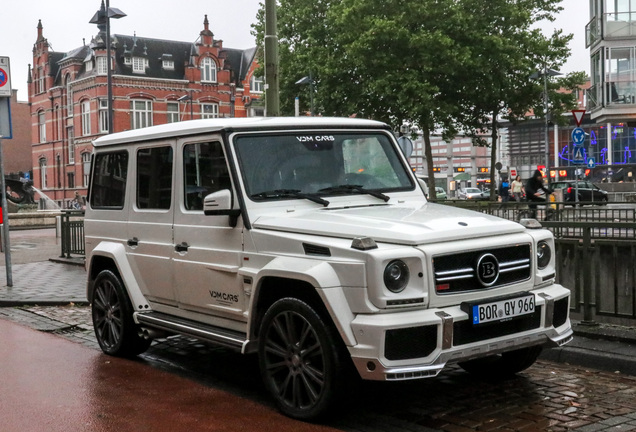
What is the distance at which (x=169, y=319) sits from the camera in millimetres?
6680

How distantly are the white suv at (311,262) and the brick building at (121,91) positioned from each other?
6241cm

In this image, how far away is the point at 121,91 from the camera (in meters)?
69.9

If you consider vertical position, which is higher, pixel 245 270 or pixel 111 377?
pixel 245 270

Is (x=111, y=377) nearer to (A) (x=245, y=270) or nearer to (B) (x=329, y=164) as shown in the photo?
(A) (x=245, y=270)

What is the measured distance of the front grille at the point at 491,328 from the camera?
500 cm

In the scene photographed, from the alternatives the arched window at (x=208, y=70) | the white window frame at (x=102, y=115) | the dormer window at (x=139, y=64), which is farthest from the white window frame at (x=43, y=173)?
the arched window at (x=208, y=70)

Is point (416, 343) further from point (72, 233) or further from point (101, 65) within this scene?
point (101, 65)

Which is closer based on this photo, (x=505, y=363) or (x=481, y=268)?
(x=481, y=268)

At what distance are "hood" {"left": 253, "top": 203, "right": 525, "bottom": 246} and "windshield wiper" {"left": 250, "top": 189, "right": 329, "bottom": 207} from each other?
0.29 feet

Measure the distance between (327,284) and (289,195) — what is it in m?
1.23

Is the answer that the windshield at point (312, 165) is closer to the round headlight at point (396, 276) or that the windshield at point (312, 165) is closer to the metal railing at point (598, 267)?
the round headlight at point (396, 276)

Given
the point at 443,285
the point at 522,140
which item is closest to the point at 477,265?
the point at 443,285

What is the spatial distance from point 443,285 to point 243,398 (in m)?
1.85

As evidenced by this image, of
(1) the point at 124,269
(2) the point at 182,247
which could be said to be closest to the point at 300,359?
(2) the point at 182,247
